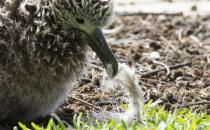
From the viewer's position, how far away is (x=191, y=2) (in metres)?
9.33

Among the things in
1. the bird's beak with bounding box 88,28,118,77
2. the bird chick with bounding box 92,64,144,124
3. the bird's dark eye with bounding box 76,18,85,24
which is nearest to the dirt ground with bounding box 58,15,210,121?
the bird chick with bounding box 92,64,144,124

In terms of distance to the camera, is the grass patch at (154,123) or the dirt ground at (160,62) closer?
the grass patch at (154,123)

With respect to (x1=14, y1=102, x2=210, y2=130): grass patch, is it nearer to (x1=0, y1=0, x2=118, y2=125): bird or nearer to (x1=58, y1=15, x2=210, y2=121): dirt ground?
(x1=0, y1=0, x2=118, y2=125): bird

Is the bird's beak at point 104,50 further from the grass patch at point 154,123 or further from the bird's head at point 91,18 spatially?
the grass patch at point 154,123

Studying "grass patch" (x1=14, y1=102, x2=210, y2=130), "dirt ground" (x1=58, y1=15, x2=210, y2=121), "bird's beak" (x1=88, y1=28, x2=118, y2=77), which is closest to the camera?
"grass patch" (x1=14, y1=102, x2=210, y2=130)

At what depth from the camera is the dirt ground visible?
522 centimetres

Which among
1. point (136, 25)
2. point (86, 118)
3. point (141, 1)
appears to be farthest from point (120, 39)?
point (86, 118)

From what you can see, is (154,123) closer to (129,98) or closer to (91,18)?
(129,98)

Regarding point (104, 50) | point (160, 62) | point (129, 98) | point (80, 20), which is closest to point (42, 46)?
point (80, 20)

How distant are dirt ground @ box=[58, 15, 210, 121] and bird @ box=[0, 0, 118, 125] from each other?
0.47 metres

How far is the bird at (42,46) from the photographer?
4.52m

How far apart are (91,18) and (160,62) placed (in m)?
2.11

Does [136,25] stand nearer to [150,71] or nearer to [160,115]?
[150,71]

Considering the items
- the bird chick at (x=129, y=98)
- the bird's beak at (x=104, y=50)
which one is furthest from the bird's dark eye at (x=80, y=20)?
the bird chick at (x=129, y=98)
